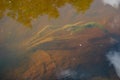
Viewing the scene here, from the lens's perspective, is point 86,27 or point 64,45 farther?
point 86,27

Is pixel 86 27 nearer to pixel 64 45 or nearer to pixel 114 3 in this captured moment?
pixel 64 45

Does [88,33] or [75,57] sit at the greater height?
[88,33]

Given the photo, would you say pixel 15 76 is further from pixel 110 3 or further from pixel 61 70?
pixel 110 3

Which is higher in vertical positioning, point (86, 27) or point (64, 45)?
point (86, 27)

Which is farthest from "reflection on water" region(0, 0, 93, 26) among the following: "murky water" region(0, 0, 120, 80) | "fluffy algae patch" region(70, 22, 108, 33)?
"fluffy algae patch" region(70, 22, 108, 33)

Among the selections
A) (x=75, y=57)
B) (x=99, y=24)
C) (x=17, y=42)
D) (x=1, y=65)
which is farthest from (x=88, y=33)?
(x=1, y=65)

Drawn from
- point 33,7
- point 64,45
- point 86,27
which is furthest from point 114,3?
point 33,7

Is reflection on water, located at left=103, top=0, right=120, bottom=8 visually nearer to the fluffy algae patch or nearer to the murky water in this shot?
the murky water
